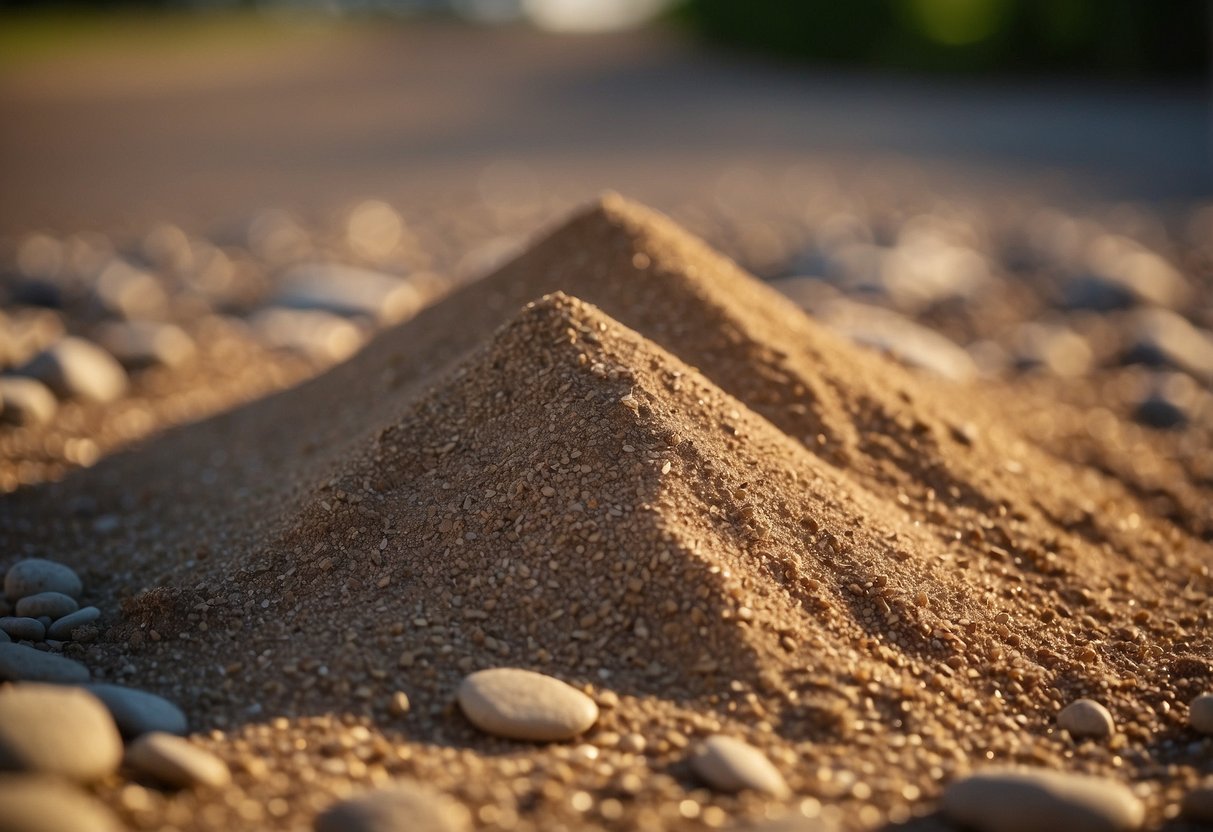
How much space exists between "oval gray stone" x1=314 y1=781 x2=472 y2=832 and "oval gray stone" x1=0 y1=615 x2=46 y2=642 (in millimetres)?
1178

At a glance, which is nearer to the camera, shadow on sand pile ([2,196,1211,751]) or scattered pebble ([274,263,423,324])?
shadow on sand pile ([2,196,1211,751])

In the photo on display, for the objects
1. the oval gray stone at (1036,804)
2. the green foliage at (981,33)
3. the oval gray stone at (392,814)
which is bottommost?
the oval gray stone at (392,814)

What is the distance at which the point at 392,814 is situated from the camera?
197cm

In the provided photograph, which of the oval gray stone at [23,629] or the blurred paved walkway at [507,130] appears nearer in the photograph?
the oval gray stone at [23,629]

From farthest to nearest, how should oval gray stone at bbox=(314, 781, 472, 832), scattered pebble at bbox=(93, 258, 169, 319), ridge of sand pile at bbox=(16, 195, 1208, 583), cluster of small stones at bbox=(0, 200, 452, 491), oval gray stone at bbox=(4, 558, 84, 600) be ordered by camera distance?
scattered pebble at bbox=(93, 258, 169, 319) → cluster of small stones at bbox=(0, 200, 452, 491) → ridge of sand pile at bbox=(16, 195, 1208, 583) → oval gray stone at bbox=(4, 558, 84, 600) → oval gray stone at bbox=(314, 781, 472, 832)

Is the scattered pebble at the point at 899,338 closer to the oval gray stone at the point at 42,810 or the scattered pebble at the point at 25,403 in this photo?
the scattered pebble at the point at 25,403

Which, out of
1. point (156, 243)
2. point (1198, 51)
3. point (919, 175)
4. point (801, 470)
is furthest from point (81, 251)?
point (1198, 51)

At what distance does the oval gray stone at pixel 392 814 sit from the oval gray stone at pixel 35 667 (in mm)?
797

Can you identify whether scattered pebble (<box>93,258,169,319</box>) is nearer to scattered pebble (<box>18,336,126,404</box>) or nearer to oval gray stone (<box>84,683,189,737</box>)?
scattered pebble (<box>18,336,126,404</box>)

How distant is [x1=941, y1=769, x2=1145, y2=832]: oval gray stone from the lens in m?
2.14

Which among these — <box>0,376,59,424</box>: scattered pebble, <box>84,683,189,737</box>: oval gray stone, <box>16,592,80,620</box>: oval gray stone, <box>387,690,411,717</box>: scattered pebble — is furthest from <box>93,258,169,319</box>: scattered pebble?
<box>387,690,411,717</box>: scattered pebble

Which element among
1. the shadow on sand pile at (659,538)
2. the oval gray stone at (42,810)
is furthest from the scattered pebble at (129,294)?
the oval gray stone at (42,810)

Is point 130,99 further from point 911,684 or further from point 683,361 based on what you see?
point 911,684

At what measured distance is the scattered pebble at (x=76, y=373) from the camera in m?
4.79
